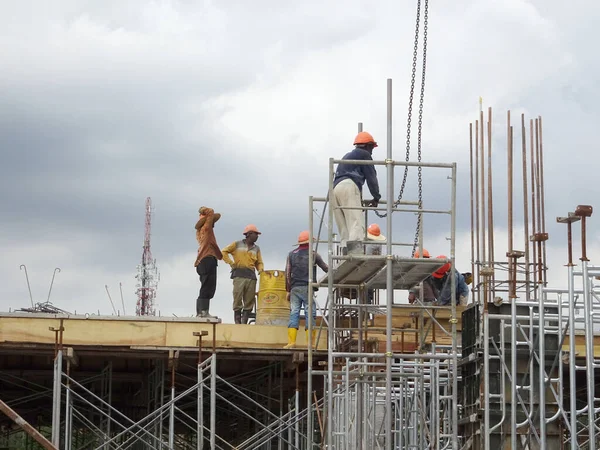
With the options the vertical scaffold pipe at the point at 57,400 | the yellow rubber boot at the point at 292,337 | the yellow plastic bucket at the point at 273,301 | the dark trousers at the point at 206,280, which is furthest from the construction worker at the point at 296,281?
the vertical scaffold pipe at the point at 57,400

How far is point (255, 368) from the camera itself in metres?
25.0

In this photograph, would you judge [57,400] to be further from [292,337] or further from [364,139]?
[364,139]

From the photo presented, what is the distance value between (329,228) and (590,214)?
383cm

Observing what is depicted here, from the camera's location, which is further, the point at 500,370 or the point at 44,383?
the point at 44,383

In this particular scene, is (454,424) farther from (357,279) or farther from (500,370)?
(357,279)

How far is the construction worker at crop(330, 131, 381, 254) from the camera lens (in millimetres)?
17750

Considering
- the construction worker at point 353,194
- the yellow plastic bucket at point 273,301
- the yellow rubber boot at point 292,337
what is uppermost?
the construction worker at point 353,194

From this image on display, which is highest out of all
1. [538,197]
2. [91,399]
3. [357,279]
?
[538,197]

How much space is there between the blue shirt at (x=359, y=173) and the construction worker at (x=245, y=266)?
5.91 meters

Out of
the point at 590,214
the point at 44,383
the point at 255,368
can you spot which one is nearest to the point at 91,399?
the point at 44,383

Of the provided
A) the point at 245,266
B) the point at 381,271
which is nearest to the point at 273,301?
the point at 245,266

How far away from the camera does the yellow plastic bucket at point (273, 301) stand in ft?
78.1

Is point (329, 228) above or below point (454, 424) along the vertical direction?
above

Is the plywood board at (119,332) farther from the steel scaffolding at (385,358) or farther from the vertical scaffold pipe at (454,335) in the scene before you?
the vertical scaffold pipe at (454,335)
